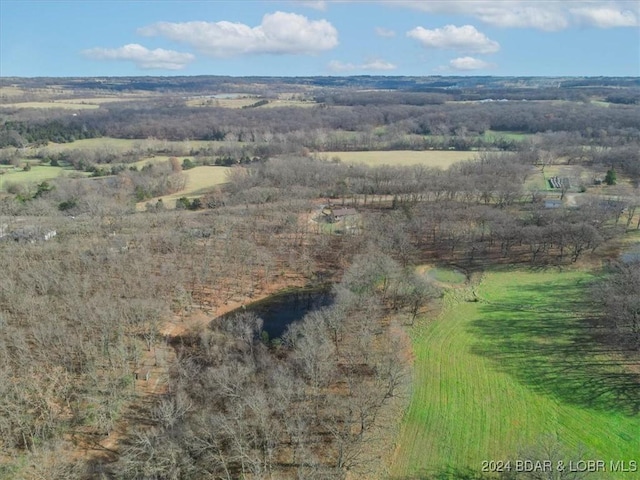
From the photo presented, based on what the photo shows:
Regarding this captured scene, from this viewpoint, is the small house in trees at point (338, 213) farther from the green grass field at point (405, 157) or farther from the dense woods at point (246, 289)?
the green grass field at point (405, 157)

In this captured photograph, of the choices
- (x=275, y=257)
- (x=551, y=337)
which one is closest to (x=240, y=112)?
(x=275, y=257)

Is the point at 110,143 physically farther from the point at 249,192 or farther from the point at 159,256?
the point at 159,256

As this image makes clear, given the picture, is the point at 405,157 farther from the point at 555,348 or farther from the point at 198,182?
the point at 555,348

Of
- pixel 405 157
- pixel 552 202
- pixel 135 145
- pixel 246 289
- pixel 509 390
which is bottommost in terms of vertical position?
pixel 509 390

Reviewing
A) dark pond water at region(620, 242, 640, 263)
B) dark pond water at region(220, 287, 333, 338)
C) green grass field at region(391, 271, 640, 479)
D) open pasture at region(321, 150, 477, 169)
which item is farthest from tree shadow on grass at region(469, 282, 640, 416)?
open pasture at region(321, 150, 477, 169)

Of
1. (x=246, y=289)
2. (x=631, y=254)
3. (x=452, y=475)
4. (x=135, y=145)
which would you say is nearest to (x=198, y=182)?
(x=135, y=145)

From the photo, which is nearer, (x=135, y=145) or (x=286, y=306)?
(x=286, y=306)

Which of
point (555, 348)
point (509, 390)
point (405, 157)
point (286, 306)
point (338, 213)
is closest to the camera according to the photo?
point (509, 390)
